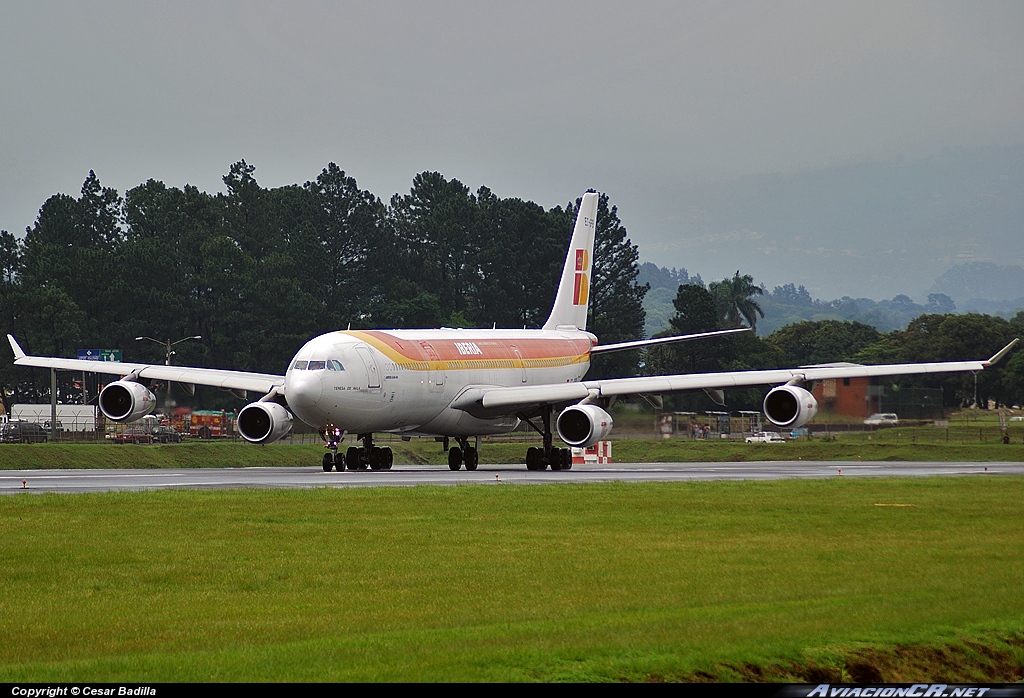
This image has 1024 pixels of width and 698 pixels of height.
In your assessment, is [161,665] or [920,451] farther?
[920,451]

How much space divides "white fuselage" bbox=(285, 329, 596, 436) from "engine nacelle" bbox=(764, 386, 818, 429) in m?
10.2

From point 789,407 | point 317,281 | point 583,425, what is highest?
point 317,281

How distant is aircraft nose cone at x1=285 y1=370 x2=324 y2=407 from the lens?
4278cm

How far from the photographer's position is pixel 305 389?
42.8 meters

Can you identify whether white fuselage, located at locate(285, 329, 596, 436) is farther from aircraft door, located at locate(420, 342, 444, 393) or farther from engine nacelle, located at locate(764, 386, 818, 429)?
engine nacelle, located at locate(764, 386, 818, 429)

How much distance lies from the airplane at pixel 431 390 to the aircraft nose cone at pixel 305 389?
30 mm

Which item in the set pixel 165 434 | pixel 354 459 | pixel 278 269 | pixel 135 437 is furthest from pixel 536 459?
pixel 278 269

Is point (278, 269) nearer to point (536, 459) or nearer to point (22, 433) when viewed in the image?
point (22, 433)

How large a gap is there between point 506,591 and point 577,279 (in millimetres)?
49510

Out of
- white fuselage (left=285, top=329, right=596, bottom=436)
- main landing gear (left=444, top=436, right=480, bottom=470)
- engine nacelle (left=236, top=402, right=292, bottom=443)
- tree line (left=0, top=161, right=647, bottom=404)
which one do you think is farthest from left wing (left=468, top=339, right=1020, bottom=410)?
tree line (left=0, top=161, right=647, bottom=404)

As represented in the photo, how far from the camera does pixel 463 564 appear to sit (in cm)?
2023

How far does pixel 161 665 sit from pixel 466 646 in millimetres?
2907

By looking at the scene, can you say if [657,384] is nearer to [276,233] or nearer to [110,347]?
[110,347]
